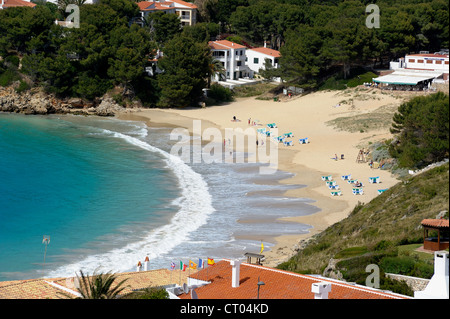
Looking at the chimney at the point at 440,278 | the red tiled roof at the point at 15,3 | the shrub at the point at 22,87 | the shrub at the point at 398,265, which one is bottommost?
the shrub at the point at 398,265

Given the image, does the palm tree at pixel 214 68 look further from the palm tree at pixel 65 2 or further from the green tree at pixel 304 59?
the palm tree at pixel 65 2

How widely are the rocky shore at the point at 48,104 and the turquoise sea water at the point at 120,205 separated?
1107 centimetres

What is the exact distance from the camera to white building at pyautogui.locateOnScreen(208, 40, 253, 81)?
8231 centimetres

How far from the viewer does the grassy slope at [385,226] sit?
65.4 feet

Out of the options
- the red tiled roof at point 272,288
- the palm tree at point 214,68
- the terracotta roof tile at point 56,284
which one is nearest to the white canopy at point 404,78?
the palm tree at point 214,68

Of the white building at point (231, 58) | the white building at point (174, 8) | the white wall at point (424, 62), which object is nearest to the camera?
the white wall at point (424, 62)

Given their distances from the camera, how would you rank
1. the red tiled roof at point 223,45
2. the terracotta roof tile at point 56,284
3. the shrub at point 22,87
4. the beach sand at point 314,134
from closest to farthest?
the terracotta roof tile at point 56,284, the beach sand at point 314,134, the shrub at point 22,87, the red tiled roof at point 223,45

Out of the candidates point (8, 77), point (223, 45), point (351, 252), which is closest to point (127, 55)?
point (8, 77)

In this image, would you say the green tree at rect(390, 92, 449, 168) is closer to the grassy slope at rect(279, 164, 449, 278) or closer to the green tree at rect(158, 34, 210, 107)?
the grassy slope at rect(279, 164, 449, 278)

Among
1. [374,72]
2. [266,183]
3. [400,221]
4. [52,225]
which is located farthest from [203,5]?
[400,221]

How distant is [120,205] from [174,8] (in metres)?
57.3

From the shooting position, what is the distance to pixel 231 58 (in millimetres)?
82562

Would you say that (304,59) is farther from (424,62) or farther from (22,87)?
(22,87)

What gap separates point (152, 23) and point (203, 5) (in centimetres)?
1604
